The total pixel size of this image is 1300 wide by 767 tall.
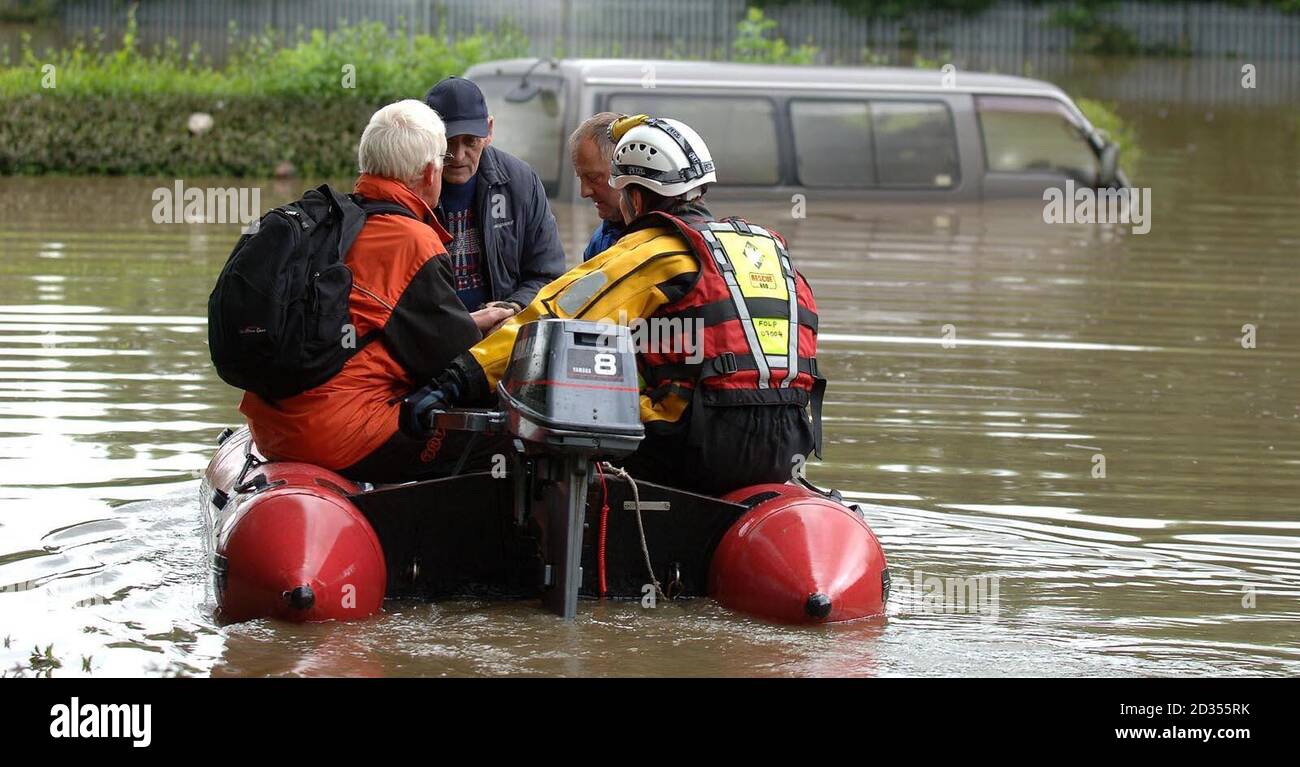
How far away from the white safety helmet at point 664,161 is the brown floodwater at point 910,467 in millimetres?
1415

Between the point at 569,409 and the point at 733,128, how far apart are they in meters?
12.5

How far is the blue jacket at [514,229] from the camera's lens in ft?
25.4

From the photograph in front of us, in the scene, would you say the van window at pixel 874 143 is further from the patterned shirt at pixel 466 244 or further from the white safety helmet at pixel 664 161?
the white safety helmet at pixel 664 161

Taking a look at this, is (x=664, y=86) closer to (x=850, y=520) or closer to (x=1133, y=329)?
(x=1133, y=329)

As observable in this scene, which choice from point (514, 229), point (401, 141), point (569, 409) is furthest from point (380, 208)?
point (514, 229)

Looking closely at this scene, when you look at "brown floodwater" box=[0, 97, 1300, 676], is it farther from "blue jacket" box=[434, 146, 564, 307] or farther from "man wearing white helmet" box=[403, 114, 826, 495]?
"blue jacket" box=[434, 146, 564, 307]

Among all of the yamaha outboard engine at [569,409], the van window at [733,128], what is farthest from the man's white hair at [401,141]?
the van window at [733,128]

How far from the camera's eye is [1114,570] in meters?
7.14

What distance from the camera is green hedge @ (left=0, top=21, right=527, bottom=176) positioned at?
19.9 m

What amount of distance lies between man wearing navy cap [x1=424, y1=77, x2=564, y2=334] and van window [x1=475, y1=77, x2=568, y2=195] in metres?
9.30

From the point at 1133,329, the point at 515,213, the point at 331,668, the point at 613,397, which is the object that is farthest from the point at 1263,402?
the point at 331,668

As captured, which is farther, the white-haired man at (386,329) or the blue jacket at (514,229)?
the blue jacket at (514,229)
